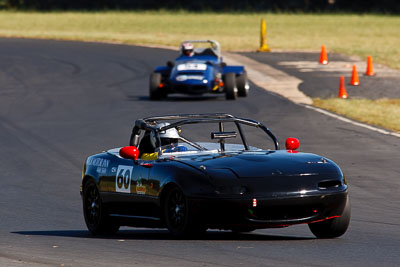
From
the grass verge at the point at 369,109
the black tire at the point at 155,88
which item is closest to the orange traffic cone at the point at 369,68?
the grass verge at the point at 369,109

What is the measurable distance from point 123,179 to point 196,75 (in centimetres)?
1868

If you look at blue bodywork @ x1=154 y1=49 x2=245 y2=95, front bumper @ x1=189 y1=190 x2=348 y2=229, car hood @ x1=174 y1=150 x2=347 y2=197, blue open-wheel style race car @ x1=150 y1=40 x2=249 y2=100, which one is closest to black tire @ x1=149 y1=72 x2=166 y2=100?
blue open-wheel style race car @ x1=150 y1=40 x2=249 y2=100

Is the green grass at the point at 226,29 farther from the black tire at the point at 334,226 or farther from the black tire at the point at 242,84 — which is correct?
the black tire at the point at 334,226

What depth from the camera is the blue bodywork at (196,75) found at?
29766mm

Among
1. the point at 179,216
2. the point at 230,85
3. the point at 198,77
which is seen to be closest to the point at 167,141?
the point at 179,216

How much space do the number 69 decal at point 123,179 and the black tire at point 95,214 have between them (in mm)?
416

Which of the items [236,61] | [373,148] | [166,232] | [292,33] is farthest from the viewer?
[292,33]

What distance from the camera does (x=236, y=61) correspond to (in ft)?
139

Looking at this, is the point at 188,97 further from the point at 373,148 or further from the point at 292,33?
the point at 292,33

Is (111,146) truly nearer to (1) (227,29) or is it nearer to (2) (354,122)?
(2) (354,122)

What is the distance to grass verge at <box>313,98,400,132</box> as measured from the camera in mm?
24266

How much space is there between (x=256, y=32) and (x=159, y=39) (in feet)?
29.4

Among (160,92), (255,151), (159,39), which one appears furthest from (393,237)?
(159,39)

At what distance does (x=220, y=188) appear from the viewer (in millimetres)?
9844
